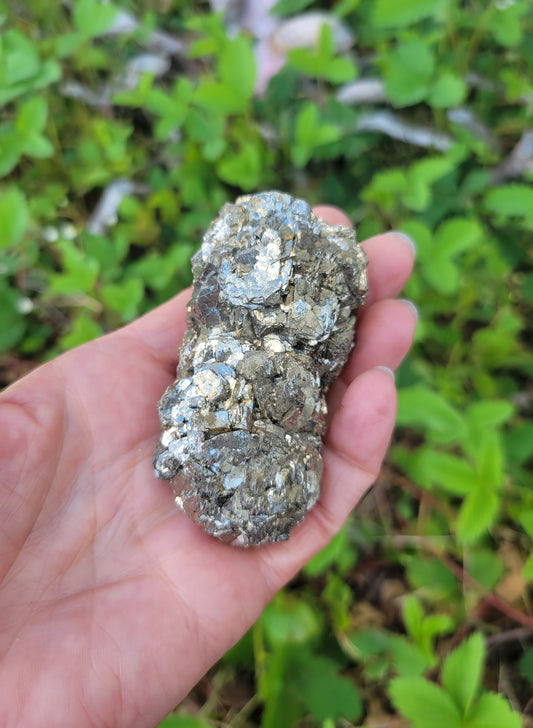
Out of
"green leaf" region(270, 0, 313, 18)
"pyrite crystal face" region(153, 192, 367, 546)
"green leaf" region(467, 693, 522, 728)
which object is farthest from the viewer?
"green leaf" region(270, 0, 313, 18)

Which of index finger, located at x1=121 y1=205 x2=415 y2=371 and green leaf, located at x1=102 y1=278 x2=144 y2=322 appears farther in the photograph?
green leaf, located at x1=102 y1=278 x2=144 y2=322

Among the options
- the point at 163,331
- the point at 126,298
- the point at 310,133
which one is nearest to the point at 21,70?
the point at 126,298

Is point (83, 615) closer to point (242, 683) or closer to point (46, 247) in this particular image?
point (242, 683)

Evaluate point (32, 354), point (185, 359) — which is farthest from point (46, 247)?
point (185, 359)

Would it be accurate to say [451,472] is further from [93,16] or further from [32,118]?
[93,16]

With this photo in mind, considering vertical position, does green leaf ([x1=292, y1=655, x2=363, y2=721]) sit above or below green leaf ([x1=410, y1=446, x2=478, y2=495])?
below

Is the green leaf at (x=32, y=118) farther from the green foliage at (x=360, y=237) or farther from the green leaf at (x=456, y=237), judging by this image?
the green leaf at (x=456, y=237)

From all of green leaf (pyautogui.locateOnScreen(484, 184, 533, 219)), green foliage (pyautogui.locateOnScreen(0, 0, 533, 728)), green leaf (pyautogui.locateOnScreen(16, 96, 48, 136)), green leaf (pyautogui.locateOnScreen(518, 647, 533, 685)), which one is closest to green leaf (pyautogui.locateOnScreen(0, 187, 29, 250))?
green foliage (pyautogui.locateOnScreen(0, 0, 533, 728))

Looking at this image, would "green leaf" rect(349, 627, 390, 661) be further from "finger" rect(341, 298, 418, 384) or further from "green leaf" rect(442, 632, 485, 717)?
"finger" rect(341, 298, 418, 384)
